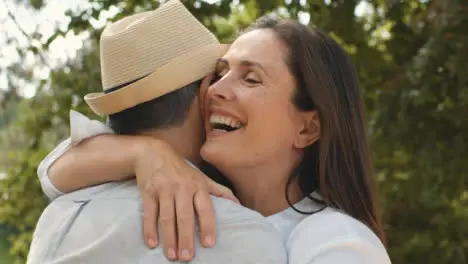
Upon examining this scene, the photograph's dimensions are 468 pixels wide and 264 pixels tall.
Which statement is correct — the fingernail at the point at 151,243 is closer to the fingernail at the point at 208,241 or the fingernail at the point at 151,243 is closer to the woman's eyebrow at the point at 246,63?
the fingernail at the point at 208,241

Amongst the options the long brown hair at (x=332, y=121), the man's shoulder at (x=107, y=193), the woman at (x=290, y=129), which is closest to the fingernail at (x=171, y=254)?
the man's shoulder at (x=107, y=193)

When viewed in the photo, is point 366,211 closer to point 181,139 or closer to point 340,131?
point 340,131

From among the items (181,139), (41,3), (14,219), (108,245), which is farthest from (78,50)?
(108,245)

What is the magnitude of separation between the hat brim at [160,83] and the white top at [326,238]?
260mm

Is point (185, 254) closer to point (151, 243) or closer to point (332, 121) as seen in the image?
point (151, 243)

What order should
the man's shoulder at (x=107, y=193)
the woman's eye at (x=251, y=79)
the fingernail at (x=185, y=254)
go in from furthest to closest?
the woman's eye at (x=251, y=79)
the man's shoulder at (x=107, y=193)
the fingernail at (x=185, y=254)

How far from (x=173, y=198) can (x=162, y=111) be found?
242 mm

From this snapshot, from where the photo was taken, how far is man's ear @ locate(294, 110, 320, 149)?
85.0 inches

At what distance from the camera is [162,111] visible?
78.7 inches

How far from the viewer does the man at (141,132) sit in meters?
1.75

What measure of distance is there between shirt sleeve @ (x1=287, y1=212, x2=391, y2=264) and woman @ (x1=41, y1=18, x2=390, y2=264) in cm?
4

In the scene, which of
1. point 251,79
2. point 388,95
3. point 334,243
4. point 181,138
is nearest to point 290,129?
point 251,79

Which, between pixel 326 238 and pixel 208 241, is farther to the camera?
pixel 326 238

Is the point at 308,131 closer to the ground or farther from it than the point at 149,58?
closer to the ground
